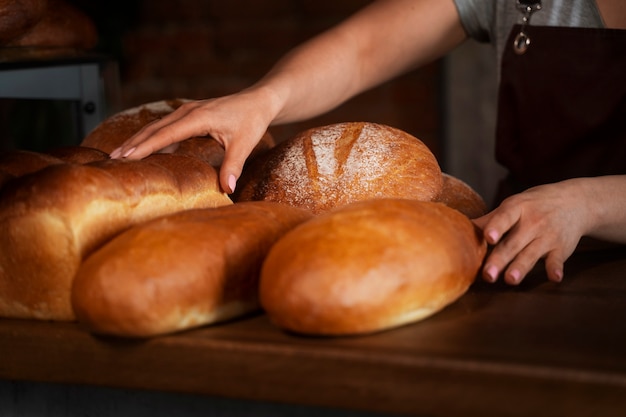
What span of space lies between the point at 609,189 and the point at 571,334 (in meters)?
0.40

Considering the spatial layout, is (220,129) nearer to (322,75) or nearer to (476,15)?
(322,75)

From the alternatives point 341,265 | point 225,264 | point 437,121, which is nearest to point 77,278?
point 225,264

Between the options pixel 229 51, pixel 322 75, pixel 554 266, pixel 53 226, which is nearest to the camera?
pixel 53 226

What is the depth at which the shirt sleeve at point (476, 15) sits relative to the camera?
171 centimetres

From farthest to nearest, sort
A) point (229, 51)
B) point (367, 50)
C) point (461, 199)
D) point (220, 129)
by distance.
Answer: point (229, 51) < point (367, 50) < point (461, 199) < point (220, 129)

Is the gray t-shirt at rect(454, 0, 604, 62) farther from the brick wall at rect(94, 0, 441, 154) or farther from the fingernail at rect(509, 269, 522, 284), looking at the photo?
the brick wall at rect(94, 0, 441, 154)

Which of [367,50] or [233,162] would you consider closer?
[233,162]

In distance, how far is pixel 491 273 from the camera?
35.9 inches

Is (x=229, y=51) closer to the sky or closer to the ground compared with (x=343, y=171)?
closer to the ground

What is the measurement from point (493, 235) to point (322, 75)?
28.2 inches

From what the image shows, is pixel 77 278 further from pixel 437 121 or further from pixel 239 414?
pixel 437 121

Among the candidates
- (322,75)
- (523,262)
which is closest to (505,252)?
(523,262)

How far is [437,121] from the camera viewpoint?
3.27 m

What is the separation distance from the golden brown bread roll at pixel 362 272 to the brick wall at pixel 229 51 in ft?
7.96
